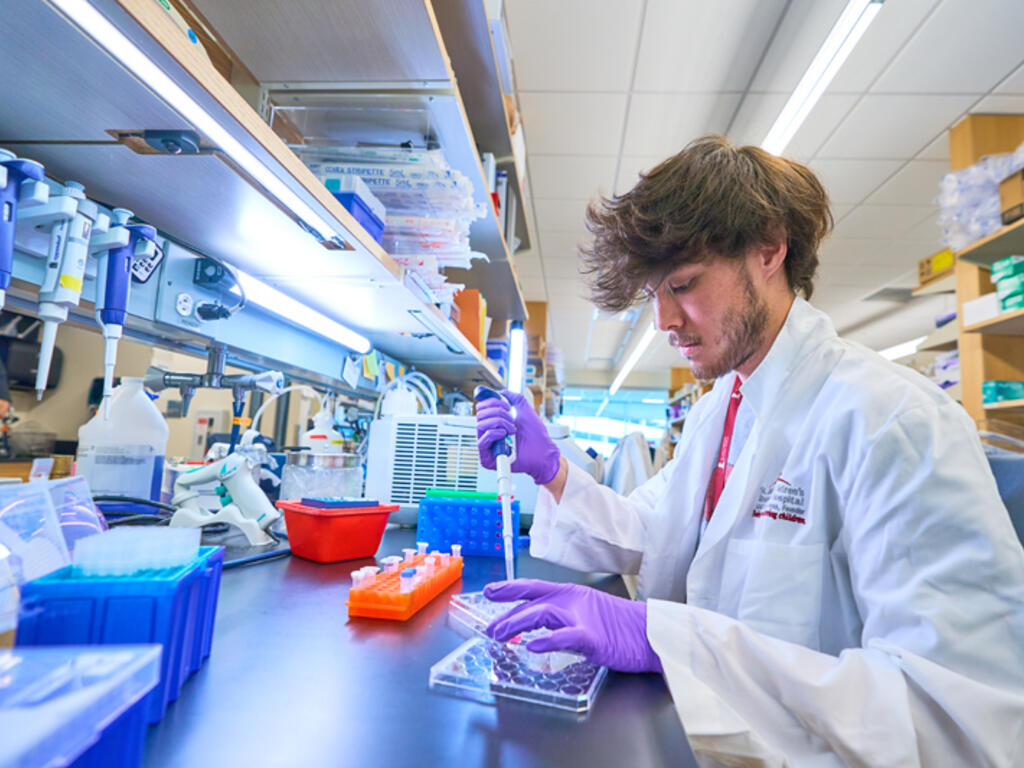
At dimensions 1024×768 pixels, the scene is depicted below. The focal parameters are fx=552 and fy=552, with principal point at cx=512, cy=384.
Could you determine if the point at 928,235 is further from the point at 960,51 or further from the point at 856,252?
the point at 960,51

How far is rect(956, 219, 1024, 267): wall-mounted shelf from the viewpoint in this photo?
2.45 meters

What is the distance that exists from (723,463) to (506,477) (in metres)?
0.52

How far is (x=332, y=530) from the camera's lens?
115 cm

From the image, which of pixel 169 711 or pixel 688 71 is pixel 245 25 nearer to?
pixel 169 711

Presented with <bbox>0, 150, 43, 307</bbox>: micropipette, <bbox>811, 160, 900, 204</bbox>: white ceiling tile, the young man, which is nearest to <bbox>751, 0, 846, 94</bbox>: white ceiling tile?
<bbox>811, 160, 900, 204</bbox>: white ceiling tile

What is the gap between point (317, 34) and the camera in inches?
40.8

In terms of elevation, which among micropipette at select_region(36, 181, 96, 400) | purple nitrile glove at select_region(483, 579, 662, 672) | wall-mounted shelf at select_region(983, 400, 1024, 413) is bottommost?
purple nitrile glove at select_region(483, 579, 662, 672)

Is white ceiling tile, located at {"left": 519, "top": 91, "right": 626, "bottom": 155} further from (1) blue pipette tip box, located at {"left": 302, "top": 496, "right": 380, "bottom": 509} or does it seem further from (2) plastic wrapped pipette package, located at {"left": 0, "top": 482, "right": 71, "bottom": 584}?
(2) plastic wrapped pipette package, located at {"left": 0, "top": 482, "right": 71, "bottom": 584}

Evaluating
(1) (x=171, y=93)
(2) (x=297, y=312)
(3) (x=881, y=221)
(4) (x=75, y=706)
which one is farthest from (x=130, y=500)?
(3) (x=881, y=221)

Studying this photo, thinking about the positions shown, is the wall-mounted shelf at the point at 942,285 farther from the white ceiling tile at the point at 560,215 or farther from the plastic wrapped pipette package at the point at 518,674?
the plastic wrapped pipette package at the point at 518,674

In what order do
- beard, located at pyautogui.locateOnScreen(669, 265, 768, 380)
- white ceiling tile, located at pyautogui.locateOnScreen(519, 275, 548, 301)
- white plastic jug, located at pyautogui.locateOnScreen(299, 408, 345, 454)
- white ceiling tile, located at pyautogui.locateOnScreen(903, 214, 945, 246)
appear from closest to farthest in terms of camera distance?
beard, located at pyautogui.locateOnScreen(669, 265, 768, 380), white plastic jug, located at pyautogui.locateOnScreen(299, 408, 345, 454), white ceiling tile, located at pyautogui.locateOnScreen(903, 214, 945, 246), white ceiling tile, located at pyautogui.locateOnScreen(519, 275, 548, 301)

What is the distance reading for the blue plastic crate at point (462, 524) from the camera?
134 cm

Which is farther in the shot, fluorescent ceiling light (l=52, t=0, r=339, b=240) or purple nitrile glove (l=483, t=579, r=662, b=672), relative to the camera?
purple nitrile glove (l=483, t=579, r=662, b=672)

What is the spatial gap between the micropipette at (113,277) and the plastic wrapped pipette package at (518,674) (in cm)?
63
